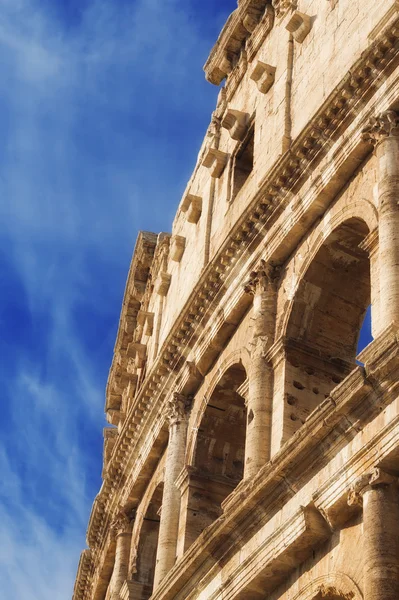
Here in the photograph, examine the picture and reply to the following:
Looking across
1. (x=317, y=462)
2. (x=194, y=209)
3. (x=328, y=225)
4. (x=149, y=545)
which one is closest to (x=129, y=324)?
(x=194, y=209)

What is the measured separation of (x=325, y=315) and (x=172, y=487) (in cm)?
412

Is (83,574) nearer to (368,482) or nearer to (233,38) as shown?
(233,38)

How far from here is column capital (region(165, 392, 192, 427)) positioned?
2297 centimetres

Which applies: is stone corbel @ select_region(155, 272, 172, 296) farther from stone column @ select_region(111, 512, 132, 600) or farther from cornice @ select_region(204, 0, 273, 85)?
stone column @ select_region(111, 512, 132, 600)

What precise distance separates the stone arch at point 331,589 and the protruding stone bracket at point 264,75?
10437mm

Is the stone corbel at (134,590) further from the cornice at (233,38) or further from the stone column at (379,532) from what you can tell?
the cornice at (233,38)

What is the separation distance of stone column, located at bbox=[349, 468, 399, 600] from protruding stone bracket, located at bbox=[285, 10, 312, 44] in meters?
10.1

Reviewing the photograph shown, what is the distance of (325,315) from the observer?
19.9 m

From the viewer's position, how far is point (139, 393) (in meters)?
25.1

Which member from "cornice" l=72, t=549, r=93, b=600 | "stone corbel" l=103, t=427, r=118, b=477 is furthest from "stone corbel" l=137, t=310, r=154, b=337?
"cornice" l=72, t=549, r=93, b=600

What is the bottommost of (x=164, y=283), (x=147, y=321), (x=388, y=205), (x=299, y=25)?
(x=388, y=205)

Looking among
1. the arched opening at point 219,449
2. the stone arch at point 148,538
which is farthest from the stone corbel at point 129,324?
the arched opening at point 219,449

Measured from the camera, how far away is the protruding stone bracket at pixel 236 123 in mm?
24734

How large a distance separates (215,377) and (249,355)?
5.24 feet
